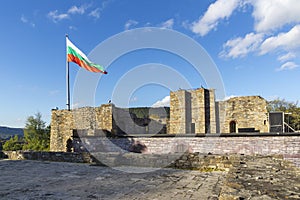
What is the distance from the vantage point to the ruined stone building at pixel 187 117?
18.5 meters

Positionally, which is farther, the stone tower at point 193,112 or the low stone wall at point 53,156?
the stone tower at point 193,112

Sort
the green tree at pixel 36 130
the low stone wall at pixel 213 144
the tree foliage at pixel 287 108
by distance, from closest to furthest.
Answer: the low stone wall at pixel 213 144, the tree foliage at pixel 287 108, the green tree at pixel 36 130

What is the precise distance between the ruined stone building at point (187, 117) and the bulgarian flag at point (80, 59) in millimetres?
3872

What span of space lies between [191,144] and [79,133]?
703cm

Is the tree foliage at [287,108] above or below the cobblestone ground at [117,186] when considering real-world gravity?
above

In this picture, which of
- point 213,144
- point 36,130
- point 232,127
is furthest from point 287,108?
point 36,130

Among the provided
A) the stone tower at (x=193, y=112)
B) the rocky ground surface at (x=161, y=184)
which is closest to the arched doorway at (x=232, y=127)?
the stone tower at (x=193, y=112)

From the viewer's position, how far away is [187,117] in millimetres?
19891

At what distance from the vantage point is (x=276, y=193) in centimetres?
223

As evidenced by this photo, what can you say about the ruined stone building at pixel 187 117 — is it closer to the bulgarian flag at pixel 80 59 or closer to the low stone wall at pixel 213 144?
the low stone wall at pixel 213 144

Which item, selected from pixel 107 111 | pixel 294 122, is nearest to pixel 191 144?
pixel 107 111

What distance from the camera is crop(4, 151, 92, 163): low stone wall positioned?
9.31 metres

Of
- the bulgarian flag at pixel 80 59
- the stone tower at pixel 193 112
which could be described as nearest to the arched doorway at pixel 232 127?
the stone tower at pixel 193 112

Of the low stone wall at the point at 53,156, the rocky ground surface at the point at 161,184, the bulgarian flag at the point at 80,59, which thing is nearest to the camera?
the rocky ground surface at the point at 161,184
